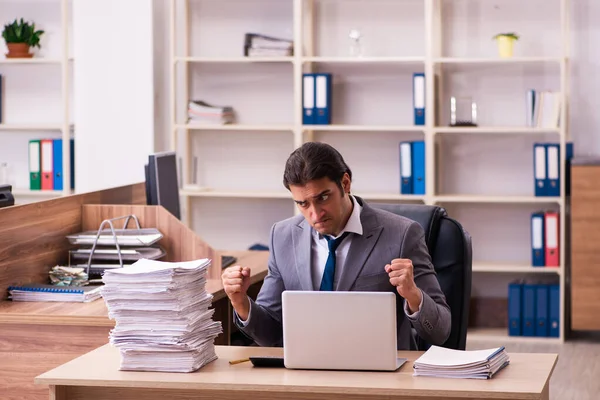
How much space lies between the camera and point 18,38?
6.38 meters

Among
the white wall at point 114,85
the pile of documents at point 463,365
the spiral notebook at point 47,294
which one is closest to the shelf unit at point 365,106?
the white wall at point 114,85

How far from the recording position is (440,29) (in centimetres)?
607

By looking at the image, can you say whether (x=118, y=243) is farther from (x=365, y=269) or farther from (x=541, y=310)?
(x=541, y=310)

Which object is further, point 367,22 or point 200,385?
point 367,22

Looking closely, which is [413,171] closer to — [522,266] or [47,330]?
[522,266]

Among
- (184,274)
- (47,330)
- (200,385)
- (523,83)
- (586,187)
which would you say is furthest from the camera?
(523,83)

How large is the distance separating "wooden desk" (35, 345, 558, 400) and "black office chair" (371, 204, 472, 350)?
18.6 inches

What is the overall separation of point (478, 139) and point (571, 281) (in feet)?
3.38

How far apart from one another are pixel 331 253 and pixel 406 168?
315cm

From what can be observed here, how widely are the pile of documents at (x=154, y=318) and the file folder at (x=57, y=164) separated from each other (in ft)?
13.4

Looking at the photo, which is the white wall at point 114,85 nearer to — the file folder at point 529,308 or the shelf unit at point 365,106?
the shelf unit at point 365,106

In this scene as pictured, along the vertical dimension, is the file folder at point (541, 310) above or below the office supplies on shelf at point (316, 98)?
below

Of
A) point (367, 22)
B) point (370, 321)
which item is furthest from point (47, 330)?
point (367, 22)

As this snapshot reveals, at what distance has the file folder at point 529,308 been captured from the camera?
5.81m
